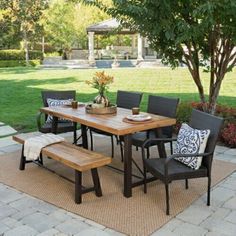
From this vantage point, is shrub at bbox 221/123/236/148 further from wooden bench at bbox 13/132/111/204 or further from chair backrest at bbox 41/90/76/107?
wooden bench at bbox 13/132/111/204

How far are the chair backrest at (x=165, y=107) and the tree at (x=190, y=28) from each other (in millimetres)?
868

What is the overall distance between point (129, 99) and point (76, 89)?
6.35 m

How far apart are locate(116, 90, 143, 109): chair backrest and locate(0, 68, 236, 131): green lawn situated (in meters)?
2.10

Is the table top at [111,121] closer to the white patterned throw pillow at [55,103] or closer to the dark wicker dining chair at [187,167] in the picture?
the dark wicker dining chair at [187,167]

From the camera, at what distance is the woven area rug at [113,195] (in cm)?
334

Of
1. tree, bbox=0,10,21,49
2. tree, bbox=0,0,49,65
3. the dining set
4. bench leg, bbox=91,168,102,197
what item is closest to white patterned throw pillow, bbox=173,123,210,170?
the dining set

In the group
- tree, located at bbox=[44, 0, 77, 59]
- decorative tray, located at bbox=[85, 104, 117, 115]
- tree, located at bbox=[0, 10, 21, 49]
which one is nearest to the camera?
decorative tray, located at bbox=[85, 104, 117, 115]

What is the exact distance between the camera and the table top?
12.5 ft

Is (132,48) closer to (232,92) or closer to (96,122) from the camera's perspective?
(232,92)

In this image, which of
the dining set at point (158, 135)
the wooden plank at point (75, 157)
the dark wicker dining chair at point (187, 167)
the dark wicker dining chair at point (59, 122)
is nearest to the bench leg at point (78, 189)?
the wooden plank at point (75, 157)

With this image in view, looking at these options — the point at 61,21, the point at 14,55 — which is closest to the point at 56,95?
the point at 14,55

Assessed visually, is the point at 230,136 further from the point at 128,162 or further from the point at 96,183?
the point at 96,183

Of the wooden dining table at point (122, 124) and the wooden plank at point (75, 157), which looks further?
the wooden dining table at point (122, 124)

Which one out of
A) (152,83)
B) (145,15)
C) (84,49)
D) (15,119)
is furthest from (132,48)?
(145,15)
